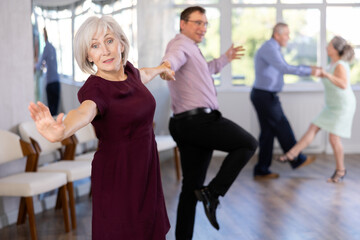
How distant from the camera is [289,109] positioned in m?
7.88

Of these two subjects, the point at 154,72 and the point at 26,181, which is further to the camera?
the point at 26,181

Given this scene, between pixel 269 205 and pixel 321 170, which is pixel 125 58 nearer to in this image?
pixel 269 205

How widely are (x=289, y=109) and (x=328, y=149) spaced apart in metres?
0.76

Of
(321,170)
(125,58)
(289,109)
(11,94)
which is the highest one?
(125,58)

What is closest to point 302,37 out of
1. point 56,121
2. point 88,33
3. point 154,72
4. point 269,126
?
point 269,126

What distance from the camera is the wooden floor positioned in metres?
4.28

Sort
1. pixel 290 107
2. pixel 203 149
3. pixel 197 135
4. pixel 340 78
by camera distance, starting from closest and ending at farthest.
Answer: pixel 197 135 → pixel 203 149 → pixel 340 78 → pixel 290 107

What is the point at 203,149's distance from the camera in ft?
12.2

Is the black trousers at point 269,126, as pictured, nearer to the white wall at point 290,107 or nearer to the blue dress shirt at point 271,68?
the blue dress shirt at point 271,68

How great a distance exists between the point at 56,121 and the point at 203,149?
1934 mm

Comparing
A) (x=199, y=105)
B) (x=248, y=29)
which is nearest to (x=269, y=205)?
(x=199, y=105)

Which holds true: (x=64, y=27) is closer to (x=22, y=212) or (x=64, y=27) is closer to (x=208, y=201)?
(x=22, y=212)

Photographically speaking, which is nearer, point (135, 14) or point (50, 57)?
point (50, 57)

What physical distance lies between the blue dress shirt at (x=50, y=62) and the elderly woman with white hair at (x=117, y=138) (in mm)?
2876
